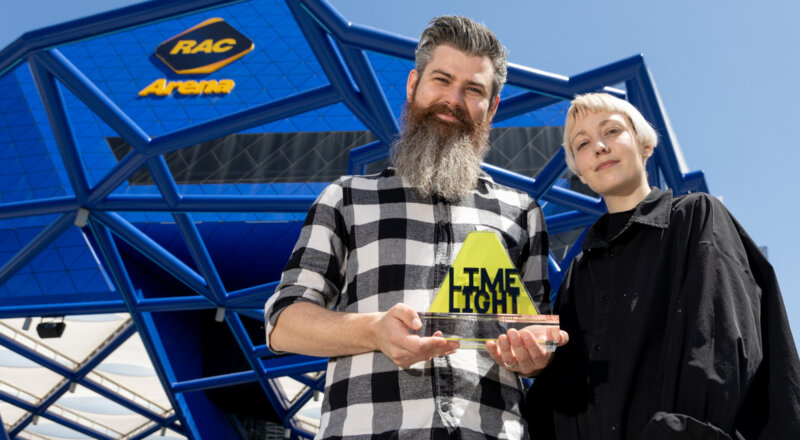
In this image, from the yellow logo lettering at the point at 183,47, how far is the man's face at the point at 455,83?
2692cm

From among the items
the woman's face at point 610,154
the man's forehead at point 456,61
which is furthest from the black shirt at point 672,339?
the man's forehead at point 456,61

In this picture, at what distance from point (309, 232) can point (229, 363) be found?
84.8ft

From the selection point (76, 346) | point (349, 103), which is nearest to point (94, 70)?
point (76, 346)

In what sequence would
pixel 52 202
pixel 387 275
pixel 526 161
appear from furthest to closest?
pixel 526 161, pixel 52 202, pixel 387 275

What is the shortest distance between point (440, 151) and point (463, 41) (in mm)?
487

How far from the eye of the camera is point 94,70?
29.0 metres

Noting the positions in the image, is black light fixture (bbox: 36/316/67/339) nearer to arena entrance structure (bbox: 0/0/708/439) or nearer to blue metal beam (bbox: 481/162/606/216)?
arena entrance structure (bbox: 0/0/708/439)

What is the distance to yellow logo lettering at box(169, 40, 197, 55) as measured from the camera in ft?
93.2

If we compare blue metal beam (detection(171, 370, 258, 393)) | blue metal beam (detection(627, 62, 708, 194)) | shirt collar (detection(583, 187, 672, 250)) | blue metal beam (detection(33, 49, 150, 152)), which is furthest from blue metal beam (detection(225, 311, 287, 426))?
shirt collar (detection(583, 187, 672, 250))

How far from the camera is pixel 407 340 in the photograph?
235cm

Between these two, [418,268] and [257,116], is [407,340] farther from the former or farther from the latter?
[257,116]

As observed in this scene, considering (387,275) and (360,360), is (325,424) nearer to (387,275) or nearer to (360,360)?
(360,360)

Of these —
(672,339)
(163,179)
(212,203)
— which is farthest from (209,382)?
(672,339)

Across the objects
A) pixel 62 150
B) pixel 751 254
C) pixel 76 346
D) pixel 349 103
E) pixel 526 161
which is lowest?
pixel 751 254
